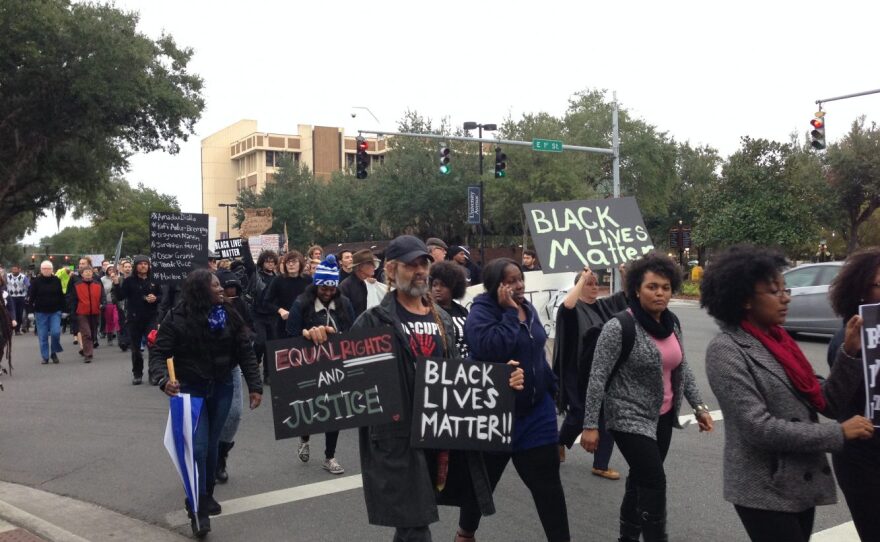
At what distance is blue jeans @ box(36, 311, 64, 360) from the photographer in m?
14.6

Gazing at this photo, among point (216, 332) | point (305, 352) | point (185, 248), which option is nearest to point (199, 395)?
point (216, 332)

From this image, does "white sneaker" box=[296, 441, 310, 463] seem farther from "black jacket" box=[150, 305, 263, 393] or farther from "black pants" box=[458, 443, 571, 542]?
"black pants" box=[458, 443, 571, 542]

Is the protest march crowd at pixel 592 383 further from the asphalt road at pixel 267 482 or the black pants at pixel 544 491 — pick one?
the asphalt road at pixel 267 482

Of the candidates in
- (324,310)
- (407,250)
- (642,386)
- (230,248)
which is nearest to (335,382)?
(407,250)

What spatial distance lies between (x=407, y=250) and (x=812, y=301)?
13296 millimetres

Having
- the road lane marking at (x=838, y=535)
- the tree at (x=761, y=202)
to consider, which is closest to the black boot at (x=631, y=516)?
the road lane marking at (x=838, y=535)

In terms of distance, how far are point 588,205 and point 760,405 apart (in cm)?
374

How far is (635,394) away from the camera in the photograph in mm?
4332

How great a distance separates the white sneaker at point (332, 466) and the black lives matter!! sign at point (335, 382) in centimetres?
281

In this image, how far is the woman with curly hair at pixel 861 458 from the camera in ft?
10.3

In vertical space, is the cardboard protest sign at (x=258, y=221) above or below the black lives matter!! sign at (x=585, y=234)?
above

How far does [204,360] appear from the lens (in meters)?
5.36

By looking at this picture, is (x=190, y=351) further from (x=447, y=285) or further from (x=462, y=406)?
(x=462, y=406)

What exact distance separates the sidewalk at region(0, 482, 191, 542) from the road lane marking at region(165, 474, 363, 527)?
0.76 ft
